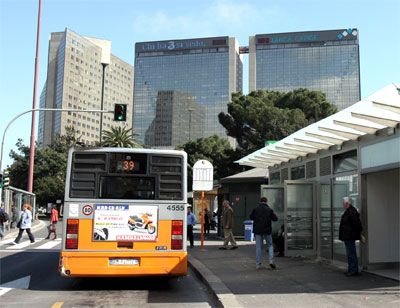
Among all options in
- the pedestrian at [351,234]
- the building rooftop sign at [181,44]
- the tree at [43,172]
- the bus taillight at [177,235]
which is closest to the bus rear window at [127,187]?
the bus taillight at [177,235]

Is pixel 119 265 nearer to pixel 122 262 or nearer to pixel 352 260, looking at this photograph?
pixel 122 262

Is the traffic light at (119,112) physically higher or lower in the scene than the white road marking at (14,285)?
higher

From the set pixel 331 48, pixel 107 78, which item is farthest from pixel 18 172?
pixel 331 48

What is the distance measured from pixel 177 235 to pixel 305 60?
79.8 m

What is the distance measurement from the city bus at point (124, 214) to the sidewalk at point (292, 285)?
127cm

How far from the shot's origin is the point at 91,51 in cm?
5909

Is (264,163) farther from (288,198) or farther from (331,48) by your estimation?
(331,48)

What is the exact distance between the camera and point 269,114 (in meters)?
46.5

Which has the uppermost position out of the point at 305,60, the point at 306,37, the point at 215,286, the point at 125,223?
the point at 306,37

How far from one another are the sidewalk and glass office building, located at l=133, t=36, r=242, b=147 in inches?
2603

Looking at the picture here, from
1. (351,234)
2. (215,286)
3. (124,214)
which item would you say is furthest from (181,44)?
(215,286)

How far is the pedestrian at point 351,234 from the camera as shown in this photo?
1087 cm

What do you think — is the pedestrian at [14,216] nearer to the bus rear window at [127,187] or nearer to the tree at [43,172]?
Result: the bus rear window at [127,187]

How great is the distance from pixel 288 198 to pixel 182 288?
17.9 feet
